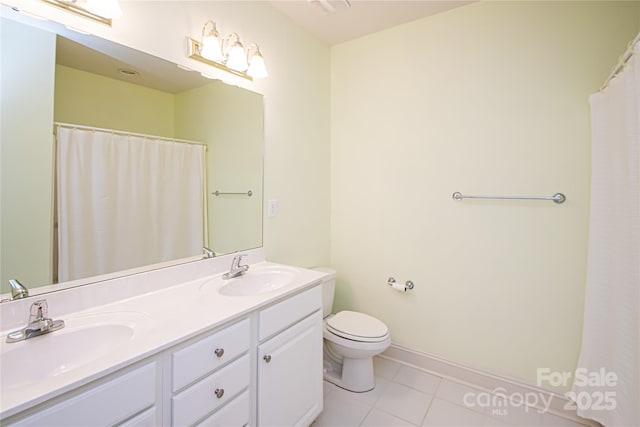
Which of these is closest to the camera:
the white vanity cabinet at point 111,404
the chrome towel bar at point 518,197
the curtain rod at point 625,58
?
the white vanity cabinet at point 111,404

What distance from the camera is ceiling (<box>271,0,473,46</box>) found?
6.18ft

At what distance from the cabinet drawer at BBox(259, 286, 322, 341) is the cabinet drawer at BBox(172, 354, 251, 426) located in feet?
0.45

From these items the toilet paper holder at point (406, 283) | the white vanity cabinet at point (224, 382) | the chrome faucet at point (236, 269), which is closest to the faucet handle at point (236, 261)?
the chrome faucet at point (236, 269)

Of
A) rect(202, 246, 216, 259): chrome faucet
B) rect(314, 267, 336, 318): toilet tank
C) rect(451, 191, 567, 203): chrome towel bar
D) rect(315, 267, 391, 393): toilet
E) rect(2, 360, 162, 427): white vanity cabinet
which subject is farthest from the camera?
rect(314, 267, 336, 318): toilet tank

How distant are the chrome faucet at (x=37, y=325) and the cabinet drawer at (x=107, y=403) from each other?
0.34 metres

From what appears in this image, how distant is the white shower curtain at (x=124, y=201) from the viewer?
44.1 inches

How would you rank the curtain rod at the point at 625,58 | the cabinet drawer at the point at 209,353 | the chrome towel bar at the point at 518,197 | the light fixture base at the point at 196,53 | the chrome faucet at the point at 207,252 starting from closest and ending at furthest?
the cabinet drawer at the point at 209,353
the curtain rod at the point at 625,58
the light fixture base at the point at 196,53
the chrome faucet at the point at 207,252
the chrome towel bar at the point at 518,197

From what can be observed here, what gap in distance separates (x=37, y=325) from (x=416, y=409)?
1.85m

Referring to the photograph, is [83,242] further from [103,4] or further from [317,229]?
[317,229]

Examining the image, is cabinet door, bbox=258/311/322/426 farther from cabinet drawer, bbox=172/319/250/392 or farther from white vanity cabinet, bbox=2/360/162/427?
white vanity cabinet, bbox=2/360/162/427

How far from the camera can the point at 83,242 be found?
1.16m

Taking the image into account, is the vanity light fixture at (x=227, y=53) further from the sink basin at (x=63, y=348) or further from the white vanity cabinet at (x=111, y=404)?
the white vanity cabinet at (x=111, y=404)

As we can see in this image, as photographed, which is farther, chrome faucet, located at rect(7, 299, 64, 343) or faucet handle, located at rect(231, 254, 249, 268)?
faucet handle, located at rect(231, 254, 249, 268)

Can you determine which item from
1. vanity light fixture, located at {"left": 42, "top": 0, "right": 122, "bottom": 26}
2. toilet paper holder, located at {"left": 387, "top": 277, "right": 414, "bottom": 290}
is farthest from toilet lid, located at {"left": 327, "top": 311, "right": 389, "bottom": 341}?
vanity light fixture, located at {"left": 42, "top": 0, "right": 122, "bottom": 26}
